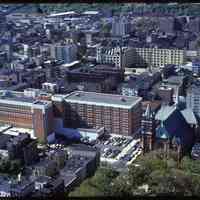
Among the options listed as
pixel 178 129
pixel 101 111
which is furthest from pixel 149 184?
pixel 101 111

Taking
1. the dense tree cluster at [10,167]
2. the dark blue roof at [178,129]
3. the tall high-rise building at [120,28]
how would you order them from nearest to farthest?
the dense tree cluster at [10,167] → the dark blue roof at [178,129] → the tall high-rise building at [120,28]

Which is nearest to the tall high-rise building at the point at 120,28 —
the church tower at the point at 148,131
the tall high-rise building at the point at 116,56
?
the tall high-rise building at the point at 116,56

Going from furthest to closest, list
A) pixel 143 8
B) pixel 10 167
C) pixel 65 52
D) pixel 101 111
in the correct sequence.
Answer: pixel 143 8
pixel 65 52
pixel 101 111
pixel 10 167

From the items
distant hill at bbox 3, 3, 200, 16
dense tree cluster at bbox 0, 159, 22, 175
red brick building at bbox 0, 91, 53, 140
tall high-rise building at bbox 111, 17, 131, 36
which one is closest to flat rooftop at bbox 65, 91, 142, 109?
red brick building at bbox 0, 91, 53, 140

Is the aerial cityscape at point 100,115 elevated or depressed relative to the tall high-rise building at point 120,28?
depressed

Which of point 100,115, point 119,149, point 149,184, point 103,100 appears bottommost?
point 119,149

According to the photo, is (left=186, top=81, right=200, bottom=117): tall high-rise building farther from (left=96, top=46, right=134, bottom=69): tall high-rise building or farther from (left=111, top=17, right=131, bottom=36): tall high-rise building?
(left=111, top=17, right=131, bottom=36): tall high-rise building

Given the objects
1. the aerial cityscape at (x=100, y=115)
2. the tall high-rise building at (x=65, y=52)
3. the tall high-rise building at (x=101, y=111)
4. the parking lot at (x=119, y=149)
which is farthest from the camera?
the tall high-rise building at (x=65, y=52)

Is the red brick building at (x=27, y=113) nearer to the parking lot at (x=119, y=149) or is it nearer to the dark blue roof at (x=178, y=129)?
the parking lot at (x=119, y=149)

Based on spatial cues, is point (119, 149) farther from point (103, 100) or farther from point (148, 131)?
point (103, 100)
